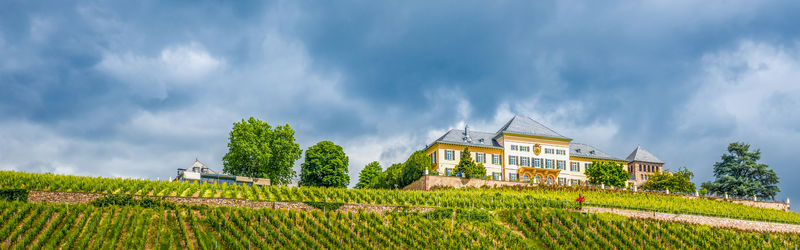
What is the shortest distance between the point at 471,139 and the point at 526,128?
6652 millimetres

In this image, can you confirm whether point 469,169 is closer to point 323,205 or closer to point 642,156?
point 323,205

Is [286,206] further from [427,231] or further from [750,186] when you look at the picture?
[750,186]

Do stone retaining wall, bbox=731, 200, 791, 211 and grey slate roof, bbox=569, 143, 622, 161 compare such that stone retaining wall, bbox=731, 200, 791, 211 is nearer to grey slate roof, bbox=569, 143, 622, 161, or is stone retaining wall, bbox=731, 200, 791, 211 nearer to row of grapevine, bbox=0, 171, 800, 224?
row of grapevine, bbox=0, 171, 800, 224

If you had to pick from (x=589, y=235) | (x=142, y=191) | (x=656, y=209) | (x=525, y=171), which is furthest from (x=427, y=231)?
(x=525, y=171)

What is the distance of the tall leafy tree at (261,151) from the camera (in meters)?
58.8

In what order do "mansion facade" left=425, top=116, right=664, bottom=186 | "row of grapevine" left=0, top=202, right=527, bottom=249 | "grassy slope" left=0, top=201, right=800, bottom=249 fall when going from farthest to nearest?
"mansion facade" left=425, top=116, right=664, bottom=186, "grassy slope" left=0, top=201, right=800, bottom=249, "row of grapevine" left=0, top=202, right=527, bottom=249

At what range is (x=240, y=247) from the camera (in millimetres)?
31172

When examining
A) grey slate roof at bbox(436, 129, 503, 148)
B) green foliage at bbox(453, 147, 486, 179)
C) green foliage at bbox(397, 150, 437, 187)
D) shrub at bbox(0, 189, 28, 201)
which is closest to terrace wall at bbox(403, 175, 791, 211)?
green foliage at bbox(397, 150, 437, 187)

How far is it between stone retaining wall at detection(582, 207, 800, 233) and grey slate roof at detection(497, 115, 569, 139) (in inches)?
898

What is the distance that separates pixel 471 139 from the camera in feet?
226

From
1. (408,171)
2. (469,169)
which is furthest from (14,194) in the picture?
(469,169)

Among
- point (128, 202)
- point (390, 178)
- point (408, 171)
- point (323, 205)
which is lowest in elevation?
point (323, 205)

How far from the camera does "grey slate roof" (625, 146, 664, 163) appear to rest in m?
84.8

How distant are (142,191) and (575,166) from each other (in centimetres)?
4796
